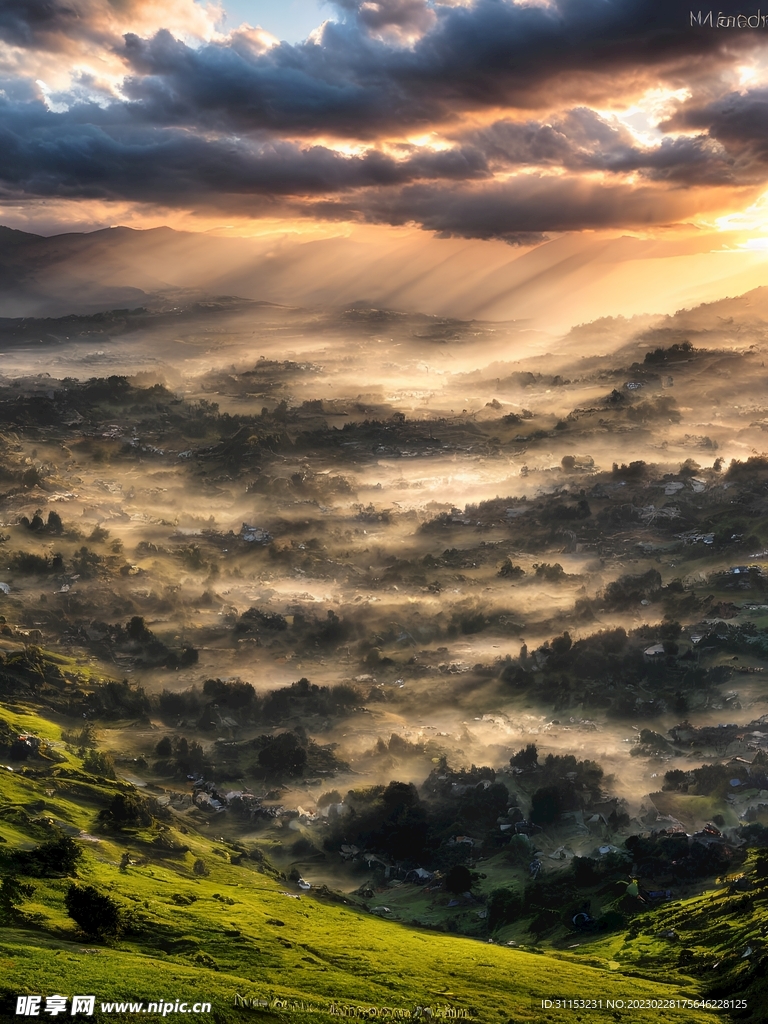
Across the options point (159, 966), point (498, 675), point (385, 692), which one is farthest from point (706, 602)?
point (159, 966)

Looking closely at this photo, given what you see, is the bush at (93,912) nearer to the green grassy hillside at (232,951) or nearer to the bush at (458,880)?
the green grassy hillside at (232,951)

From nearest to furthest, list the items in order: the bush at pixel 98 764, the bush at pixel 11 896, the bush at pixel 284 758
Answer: the bush at pixel 11 896 < the bush at pixel 98 764 < the bush at pixel 284 758

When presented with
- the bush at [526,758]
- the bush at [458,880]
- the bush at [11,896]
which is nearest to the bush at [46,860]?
the bush at [11,896]

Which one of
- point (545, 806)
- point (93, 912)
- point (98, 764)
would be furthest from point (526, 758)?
point (93, 912)

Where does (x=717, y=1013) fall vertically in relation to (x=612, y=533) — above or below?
below

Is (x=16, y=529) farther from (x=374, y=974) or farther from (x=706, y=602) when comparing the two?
(x=374, y=974)
